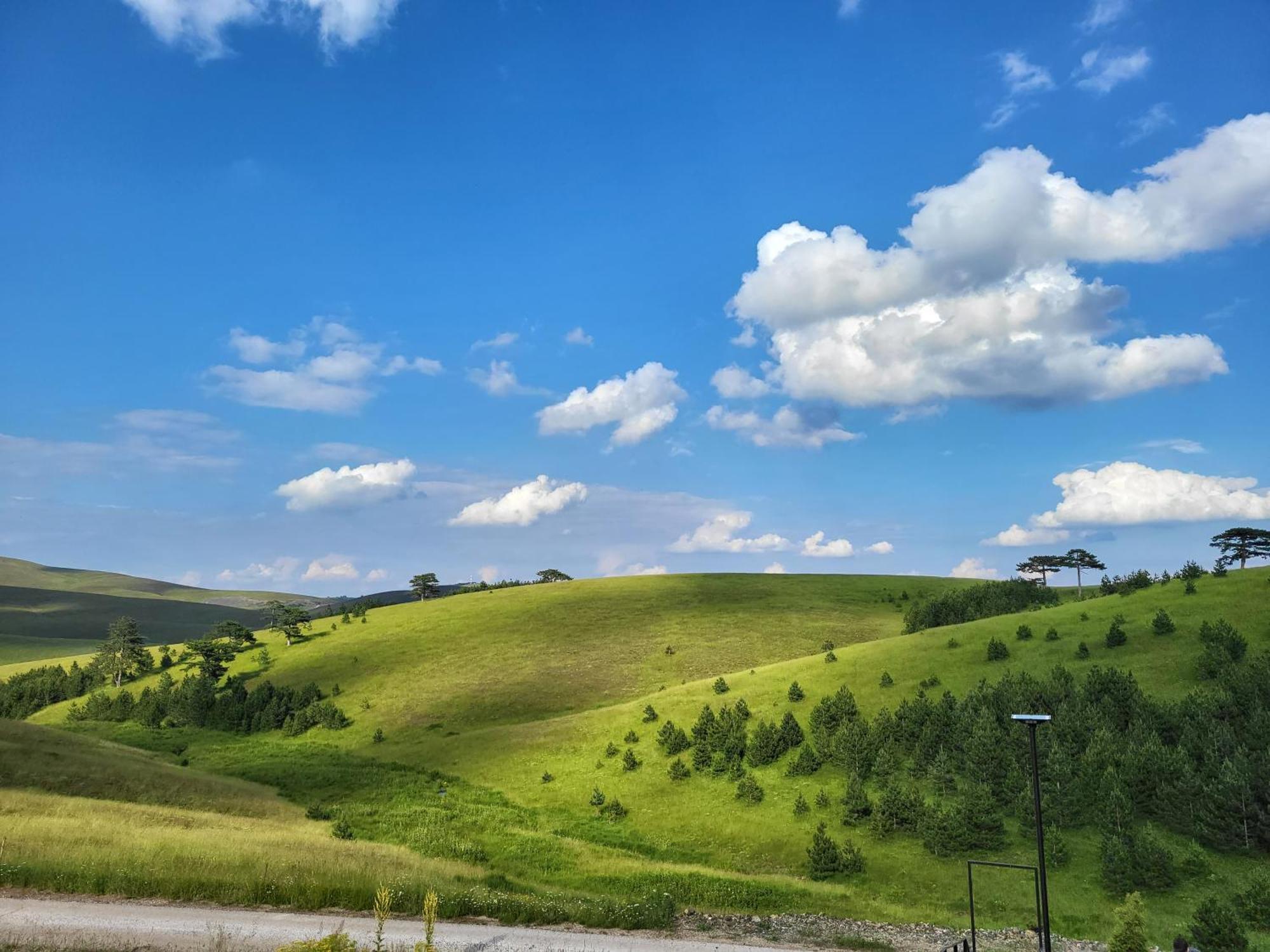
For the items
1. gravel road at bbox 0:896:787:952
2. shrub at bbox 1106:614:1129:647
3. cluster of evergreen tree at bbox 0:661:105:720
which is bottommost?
cluster of evergreen tree at bbox 0:661:105:720

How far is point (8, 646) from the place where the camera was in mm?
177375

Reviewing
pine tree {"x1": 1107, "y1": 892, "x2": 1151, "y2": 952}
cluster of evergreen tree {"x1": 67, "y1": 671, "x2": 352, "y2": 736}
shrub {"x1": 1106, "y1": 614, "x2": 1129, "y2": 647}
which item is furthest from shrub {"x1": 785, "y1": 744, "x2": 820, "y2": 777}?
cluster of evergreen tree {"x1": 67, "y1": 671, "x2": 352, "y2": 736}

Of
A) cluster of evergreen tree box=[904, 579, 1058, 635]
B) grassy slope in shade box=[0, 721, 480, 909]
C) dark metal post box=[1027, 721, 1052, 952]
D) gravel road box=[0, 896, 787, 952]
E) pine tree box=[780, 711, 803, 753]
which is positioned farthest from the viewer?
cluster of evergreen tree box=[904, 579, 1058, 635]

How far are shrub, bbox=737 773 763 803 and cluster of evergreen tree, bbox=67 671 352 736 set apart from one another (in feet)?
173

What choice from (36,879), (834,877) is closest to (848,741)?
(834,877)

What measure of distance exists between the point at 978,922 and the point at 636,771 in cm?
2742

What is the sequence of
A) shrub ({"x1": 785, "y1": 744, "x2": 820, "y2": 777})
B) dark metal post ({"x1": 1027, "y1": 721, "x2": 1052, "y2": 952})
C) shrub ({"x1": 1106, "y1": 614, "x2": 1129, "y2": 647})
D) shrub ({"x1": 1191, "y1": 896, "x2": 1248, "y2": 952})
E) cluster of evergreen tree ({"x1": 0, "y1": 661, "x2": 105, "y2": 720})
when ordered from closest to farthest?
1. dark metal post ({"x1": 1027, "y1": 721, "x2": 1052, "y2": 952})
2. shrub ({"x1": 1191, "y1": 896, "x2": 1248, "y2": 952})
3. shrub ({"x1": 785, "y1": 744, "x2": 820, "y2": 777})
4. shrub ({"x1": 1106, "y1": 614, "x2": 1129, "y2": 647})
5. cluster of evergreen tree ({"x1": 0, "y1": 661, "x2": 105, "y2": 720})

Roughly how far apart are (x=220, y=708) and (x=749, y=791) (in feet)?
245

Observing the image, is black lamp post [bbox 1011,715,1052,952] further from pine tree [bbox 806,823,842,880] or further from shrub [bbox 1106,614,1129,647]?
shrub [bbox 1106,614,1129,647]

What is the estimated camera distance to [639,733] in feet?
189

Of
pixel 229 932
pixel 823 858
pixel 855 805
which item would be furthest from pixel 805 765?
pixel 229 932

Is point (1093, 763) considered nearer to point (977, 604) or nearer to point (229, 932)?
point (229, 932)

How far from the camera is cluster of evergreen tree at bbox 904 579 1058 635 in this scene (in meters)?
86.9

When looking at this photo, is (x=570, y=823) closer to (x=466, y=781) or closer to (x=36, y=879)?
(x=466, y=781)
